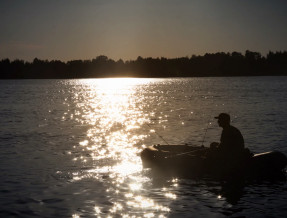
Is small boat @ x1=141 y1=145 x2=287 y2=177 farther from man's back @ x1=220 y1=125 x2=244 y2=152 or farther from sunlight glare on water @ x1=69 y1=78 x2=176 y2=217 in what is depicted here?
sunlight glare on water @ x1=69 y1=78 x2=176 y2=217

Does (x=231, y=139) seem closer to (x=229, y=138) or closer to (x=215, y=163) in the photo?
(x=229, y=138)

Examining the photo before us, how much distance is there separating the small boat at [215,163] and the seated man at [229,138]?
9.0 inches

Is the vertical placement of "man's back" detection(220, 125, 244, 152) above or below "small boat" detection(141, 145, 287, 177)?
above

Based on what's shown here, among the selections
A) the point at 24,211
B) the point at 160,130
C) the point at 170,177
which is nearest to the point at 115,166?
the point at 170,177

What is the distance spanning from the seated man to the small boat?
23 centimetres

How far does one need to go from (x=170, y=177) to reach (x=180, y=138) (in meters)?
10.5

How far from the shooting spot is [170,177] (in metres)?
16.2

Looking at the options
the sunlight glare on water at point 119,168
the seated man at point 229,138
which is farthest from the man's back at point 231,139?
the sunlight glare on water at point 119,168

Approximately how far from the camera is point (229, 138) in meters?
15.2

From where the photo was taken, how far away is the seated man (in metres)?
15.2

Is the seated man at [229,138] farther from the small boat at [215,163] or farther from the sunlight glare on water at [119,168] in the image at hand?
the sunlight glare on water at [119,168]

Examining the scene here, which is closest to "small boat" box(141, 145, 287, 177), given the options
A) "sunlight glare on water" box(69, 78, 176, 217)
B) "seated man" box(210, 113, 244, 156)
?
"seated man" box(210, 113, 244, 156)

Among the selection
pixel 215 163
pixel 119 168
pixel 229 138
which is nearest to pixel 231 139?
pixel 229 138

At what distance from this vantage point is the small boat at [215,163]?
1557cm
